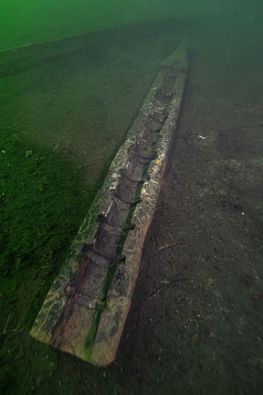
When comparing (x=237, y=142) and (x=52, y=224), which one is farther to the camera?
(x=237, y=142)

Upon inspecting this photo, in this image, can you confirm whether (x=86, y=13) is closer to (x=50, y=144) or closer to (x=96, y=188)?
(x=50, y=144)

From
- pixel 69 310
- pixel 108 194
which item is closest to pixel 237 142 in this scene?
pixel 108 194

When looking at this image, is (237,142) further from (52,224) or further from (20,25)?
(20,25)

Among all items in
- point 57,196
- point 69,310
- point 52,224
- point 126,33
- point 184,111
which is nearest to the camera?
point 69,310

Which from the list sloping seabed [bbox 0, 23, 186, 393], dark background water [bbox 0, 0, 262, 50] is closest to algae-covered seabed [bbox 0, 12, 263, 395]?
sloping seabed [bbox 0, 23, 186, 393]

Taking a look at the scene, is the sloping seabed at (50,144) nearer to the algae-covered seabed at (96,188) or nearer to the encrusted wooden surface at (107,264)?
the algae-covered seabed at (96,188)

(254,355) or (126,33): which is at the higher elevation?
(126,33)

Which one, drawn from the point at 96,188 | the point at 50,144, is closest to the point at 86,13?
the point at 50,144

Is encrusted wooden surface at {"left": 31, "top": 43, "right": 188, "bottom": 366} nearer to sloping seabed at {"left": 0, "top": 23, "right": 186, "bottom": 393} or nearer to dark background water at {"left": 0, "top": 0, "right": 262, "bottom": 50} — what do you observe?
sloping seabed at {"left": 0, "top": 23, "right": 186, "bottom": 393}
